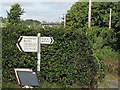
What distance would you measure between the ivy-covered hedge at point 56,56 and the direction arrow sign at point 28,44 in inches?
7.3

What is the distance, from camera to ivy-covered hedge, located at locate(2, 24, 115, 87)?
5.48m

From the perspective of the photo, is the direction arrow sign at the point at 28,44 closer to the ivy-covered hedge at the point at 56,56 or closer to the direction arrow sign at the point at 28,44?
the direction arrow sign at the point at 28,44

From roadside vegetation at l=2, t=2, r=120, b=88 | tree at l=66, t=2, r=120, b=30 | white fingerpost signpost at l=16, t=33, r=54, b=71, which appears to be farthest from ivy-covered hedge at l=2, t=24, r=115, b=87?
tree at l=66, t=2, r=120, b=30

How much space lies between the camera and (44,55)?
5496mm

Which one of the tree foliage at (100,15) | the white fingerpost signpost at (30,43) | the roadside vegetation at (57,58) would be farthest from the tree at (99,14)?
the white fingerpost signpost at (30,43)

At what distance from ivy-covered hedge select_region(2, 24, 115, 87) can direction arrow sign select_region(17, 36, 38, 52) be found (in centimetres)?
19

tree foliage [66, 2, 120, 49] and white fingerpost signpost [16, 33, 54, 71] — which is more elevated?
tree foliage [66, 2, 120, 49]

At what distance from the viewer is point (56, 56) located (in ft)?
18.1

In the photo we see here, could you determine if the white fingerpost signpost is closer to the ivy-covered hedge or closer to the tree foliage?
the ivy-covered hedge

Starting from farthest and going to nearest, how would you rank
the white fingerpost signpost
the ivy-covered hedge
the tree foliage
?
the tree foliage
the ivy-covered hedge
the white fingerpost signpost

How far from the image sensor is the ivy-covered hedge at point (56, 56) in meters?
5.48

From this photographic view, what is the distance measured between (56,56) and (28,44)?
95cm

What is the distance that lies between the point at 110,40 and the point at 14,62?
7797 millimetres

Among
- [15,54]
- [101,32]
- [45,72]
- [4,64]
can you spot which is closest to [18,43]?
[15,54]
